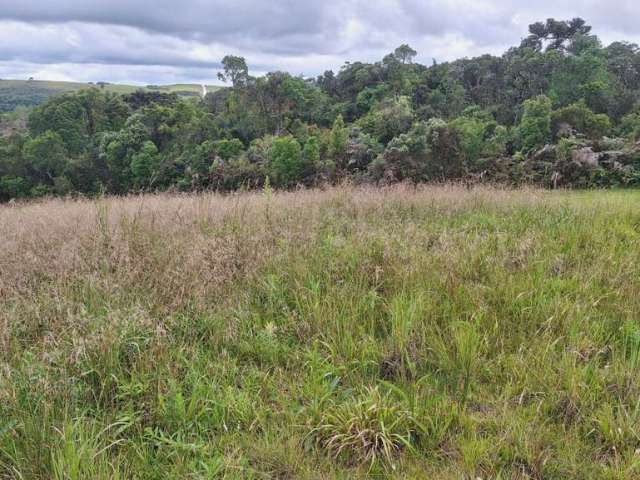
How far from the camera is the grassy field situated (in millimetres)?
1717

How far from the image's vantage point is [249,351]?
2463mm

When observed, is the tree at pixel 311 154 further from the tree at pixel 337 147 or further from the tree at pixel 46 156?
the tree at pixel 46 156

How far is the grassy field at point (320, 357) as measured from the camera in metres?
1.72

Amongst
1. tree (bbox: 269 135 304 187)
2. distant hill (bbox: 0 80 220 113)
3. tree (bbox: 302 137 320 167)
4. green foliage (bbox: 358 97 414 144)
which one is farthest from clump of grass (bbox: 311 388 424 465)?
distant hill (bbox: 0 80 220 113)

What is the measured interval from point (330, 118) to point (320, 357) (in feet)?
119

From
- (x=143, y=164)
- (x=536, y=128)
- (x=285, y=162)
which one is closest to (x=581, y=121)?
(x=536, y=128)

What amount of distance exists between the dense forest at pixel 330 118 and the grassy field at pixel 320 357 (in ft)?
34.3

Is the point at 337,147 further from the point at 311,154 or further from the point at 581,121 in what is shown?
the point at 581,121

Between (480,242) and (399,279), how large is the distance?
1.15 m

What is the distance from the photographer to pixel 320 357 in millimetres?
2322

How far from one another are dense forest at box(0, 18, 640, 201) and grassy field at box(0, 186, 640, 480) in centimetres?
1047

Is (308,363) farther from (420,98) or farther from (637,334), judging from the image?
(420,98)

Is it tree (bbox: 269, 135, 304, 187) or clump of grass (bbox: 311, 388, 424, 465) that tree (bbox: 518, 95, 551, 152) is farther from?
clump of grass (bbox: 311, 388, 424, 465)

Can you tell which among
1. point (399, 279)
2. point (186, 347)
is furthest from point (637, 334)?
point (186, 347)
